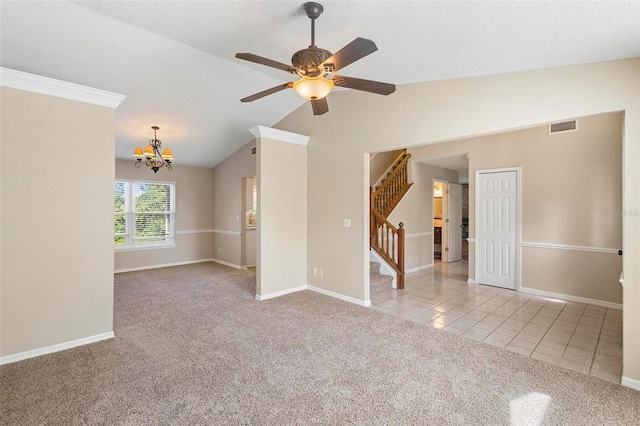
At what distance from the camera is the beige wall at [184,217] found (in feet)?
22.7

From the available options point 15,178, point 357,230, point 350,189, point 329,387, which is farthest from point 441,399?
point 15,178

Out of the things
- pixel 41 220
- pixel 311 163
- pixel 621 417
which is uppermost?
pixel 311 163

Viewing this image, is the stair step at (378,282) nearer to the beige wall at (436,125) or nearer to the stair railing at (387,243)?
the stair railing at (387,243)

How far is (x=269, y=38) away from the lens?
9.88ft

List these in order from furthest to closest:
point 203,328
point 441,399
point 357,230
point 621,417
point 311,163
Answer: point 311,163 < point 357,230 < point 203,328 < point 441,399 < point 621,417

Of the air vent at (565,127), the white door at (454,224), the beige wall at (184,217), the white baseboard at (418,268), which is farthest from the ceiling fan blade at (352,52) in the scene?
the white door at (454,224)

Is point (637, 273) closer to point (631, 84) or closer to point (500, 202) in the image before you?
point (631, 84)

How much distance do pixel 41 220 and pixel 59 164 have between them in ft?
1.85

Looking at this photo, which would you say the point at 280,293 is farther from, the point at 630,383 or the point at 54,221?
the point at 630,383

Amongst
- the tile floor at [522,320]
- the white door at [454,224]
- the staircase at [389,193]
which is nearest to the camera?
the tile floor at [522,320]

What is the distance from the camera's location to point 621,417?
2.10m

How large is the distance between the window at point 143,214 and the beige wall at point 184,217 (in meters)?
0.15

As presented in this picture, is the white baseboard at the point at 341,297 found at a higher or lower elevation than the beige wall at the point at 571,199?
lower

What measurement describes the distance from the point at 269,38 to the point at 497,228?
4.81 m
